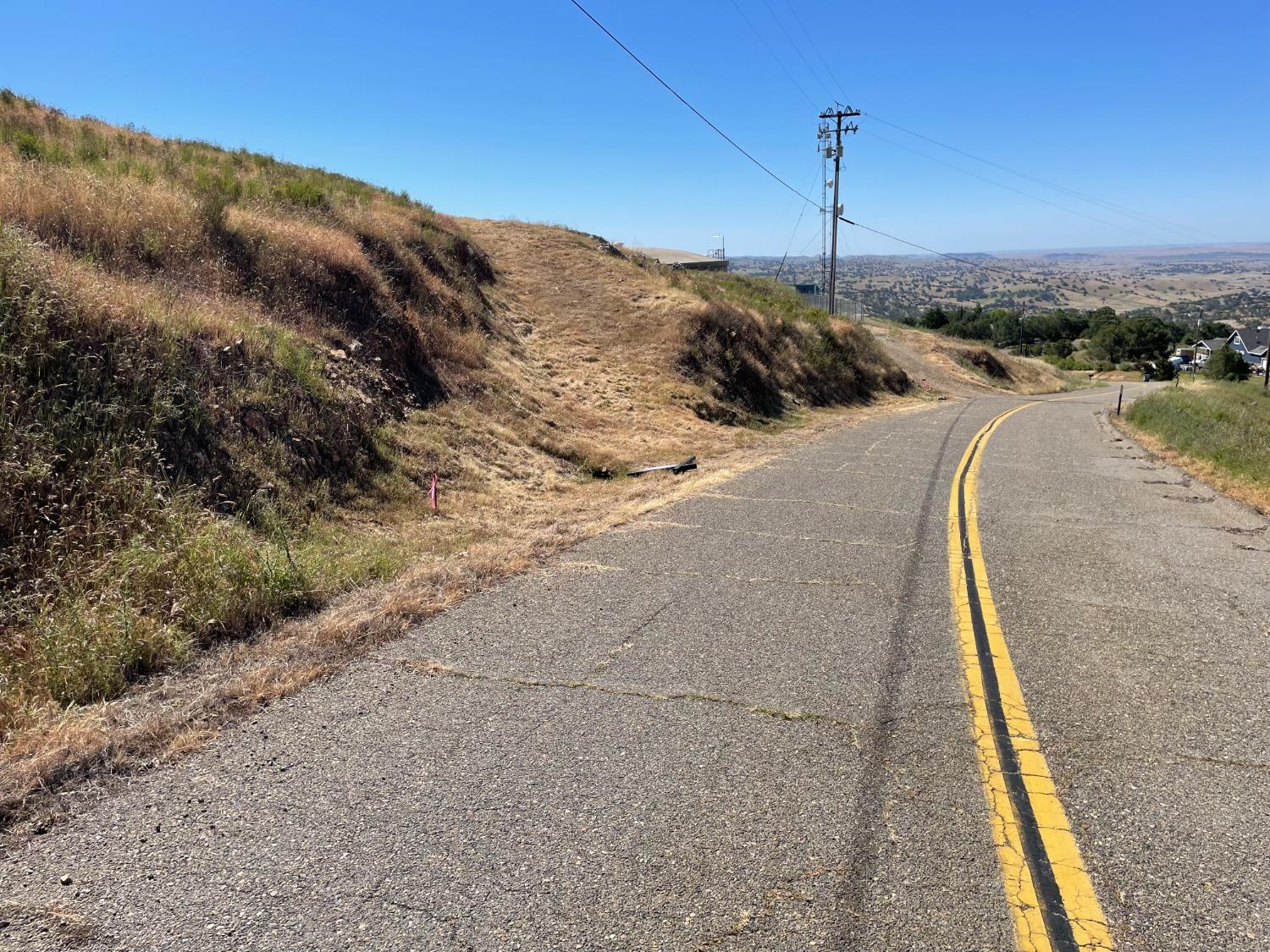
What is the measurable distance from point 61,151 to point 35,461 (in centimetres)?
920

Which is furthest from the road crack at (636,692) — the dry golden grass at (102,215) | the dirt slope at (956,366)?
the dirt slope at (956,366)

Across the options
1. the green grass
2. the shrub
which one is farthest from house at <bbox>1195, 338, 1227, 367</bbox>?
the shrub

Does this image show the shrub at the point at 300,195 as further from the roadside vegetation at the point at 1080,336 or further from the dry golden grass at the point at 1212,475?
the roadside vegetation at the point at 1080,336

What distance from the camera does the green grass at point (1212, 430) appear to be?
12.4 m

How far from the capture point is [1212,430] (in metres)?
15.5

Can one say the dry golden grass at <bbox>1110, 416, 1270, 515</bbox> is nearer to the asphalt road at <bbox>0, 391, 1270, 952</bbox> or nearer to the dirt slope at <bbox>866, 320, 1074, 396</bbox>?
the asphalt road at <bbox>0, 391, 1270, 952</bbox>

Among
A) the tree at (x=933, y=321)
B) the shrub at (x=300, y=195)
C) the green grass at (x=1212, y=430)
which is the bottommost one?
the green grass at (x=1212, y=430)

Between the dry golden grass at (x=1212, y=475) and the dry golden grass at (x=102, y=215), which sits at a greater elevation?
the dry golden grass at (x=102, y=215)

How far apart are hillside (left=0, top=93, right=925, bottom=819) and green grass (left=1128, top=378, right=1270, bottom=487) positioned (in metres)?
7.64

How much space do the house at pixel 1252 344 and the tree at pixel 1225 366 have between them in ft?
79.5

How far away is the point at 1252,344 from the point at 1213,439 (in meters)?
110

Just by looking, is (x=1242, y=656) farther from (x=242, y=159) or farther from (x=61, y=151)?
(x=242, y=159)

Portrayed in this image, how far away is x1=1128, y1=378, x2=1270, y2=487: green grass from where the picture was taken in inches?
486

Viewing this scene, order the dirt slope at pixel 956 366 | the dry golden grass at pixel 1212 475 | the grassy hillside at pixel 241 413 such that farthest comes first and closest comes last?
the dirt slope at pixel 956 366 < the dry golden grass at pixel 1212 475 < the grassy hillside at pixel 241 413
